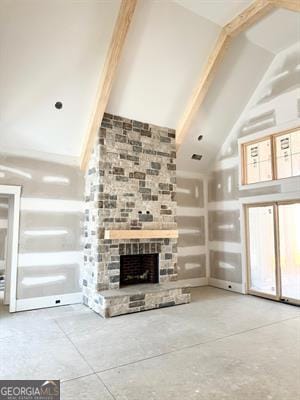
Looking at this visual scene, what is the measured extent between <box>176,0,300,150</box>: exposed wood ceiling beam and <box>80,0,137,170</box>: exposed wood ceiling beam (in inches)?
76.3

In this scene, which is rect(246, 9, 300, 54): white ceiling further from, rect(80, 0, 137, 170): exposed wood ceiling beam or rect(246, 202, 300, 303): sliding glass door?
rect(246, 202, 300, 303): sliding glass door

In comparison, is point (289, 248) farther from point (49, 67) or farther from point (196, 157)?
point (49, 67)

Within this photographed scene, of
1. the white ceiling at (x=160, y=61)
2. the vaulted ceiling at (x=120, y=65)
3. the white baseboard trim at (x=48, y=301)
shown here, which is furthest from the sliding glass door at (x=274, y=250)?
the white baseboard trim at (x=48, y=301)

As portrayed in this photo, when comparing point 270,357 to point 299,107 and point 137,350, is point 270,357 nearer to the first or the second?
point 137,350

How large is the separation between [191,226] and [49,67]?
16.4 feet

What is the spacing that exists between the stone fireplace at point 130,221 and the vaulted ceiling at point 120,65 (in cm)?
53

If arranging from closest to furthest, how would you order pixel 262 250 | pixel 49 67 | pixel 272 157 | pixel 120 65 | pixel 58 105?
pixel 49 67, pixel 120 65, pixel 58 105, pixel 272 157, pixel 262 250

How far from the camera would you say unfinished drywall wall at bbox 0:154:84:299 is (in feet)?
17.4

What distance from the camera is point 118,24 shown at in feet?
14.0

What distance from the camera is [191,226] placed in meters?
7.47

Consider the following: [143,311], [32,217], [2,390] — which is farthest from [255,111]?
[2,390]

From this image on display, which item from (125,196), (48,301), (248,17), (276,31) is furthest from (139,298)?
(276,31)

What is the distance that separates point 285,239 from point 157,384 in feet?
13.9

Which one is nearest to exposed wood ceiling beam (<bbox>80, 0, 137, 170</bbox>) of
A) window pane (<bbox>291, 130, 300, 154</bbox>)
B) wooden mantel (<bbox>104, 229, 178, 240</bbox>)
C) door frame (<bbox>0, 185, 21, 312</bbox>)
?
door frame (<bbox>0, 185, 21, 312</bbox>)
